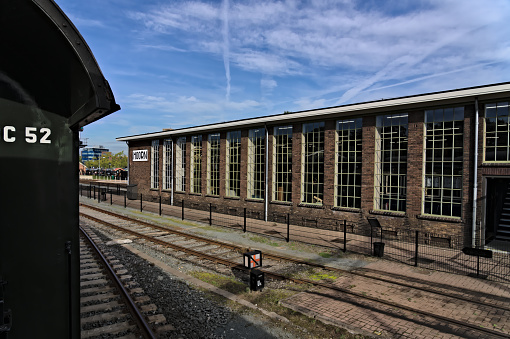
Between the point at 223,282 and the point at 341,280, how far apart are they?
3465 millimetres

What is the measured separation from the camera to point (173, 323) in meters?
6.36

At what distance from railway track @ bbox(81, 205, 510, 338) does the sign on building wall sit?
15.5m

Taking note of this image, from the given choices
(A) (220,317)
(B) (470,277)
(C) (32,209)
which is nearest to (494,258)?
(B) (470,277)

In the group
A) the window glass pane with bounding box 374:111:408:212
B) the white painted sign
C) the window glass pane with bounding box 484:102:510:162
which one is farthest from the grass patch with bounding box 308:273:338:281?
the window glass pane with bounding box 484:102:510:162

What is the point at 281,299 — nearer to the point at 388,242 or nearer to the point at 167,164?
the point at 388,242

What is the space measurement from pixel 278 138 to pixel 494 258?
12.3m

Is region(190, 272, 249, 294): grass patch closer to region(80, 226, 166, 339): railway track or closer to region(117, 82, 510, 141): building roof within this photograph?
region(80, 226, 166, 339): railway track

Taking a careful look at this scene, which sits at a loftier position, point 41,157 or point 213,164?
point 213,164

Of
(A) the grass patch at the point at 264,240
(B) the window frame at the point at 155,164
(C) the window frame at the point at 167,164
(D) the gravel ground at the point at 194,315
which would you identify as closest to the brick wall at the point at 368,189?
(A) the grass patch at the point at 264,240

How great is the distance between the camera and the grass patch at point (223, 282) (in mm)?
8367

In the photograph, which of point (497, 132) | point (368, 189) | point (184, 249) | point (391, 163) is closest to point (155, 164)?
point (184, 249)

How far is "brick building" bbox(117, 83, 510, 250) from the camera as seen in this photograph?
498 inches

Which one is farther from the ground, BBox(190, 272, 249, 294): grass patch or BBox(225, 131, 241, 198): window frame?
BBox(225, 131, 241, 198): window frame

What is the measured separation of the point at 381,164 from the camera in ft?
50.9
